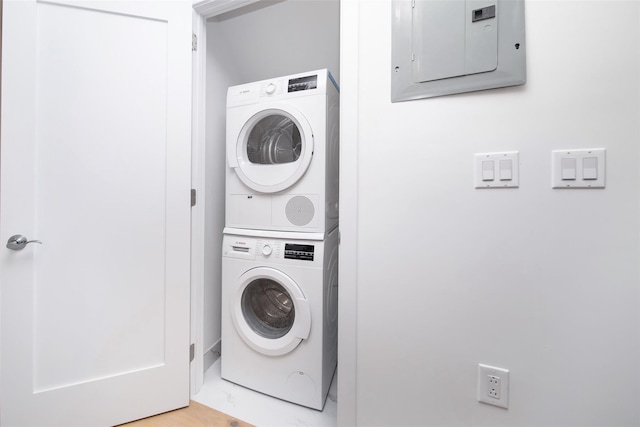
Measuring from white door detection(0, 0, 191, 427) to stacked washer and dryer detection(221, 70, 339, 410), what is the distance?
257mm

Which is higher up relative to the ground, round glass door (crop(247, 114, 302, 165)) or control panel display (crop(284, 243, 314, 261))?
round glass door (crop(247, 114, 302, 165))

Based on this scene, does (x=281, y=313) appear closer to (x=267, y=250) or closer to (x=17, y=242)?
(x=267, y=250)

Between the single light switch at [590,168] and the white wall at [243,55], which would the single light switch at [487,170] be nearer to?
the single light switch at [590,168]

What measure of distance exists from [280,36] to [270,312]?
1.86 meters

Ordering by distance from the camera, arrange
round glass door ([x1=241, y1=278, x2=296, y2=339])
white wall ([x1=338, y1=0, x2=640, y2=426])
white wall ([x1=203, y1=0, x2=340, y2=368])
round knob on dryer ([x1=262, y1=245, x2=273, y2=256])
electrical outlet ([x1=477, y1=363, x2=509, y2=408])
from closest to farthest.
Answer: white wall ([x1=338, y1=0, x2=640, y2=426]), electrical outlet ([x1=477, y1=363, x2=509, y2=408]), round knob on dryer ([x1=262, y1=245, x2=273, y2=256]), round glass door ([x1=241, y1=278, x2=296, y2=339]), white wall ([x1=203, y1=0, x2=340, y2=368])

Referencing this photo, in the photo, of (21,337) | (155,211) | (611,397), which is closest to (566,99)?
(611,397)

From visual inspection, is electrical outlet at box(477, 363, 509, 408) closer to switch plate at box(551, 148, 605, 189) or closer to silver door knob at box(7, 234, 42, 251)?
switch plate at box(551, 148, 605, 189)

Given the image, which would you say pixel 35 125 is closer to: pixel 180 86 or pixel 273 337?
pixel 180 86

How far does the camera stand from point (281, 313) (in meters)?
1.47

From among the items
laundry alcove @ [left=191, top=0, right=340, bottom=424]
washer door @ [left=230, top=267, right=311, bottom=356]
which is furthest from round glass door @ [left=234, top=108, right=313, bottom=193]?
washer door @ [left=230, top=267, right=311, bottom=356]

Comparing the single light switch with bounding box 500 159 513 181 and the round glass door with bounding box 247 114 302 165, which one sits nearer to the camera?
the single light switch with bounding box 500 159 513 181

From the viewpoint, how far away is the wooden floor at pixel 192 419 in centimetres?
119

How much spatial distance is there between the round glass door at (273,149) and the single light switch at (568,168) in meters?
0.95

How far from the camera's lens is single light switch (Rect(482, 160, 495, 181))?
2.81 ft
